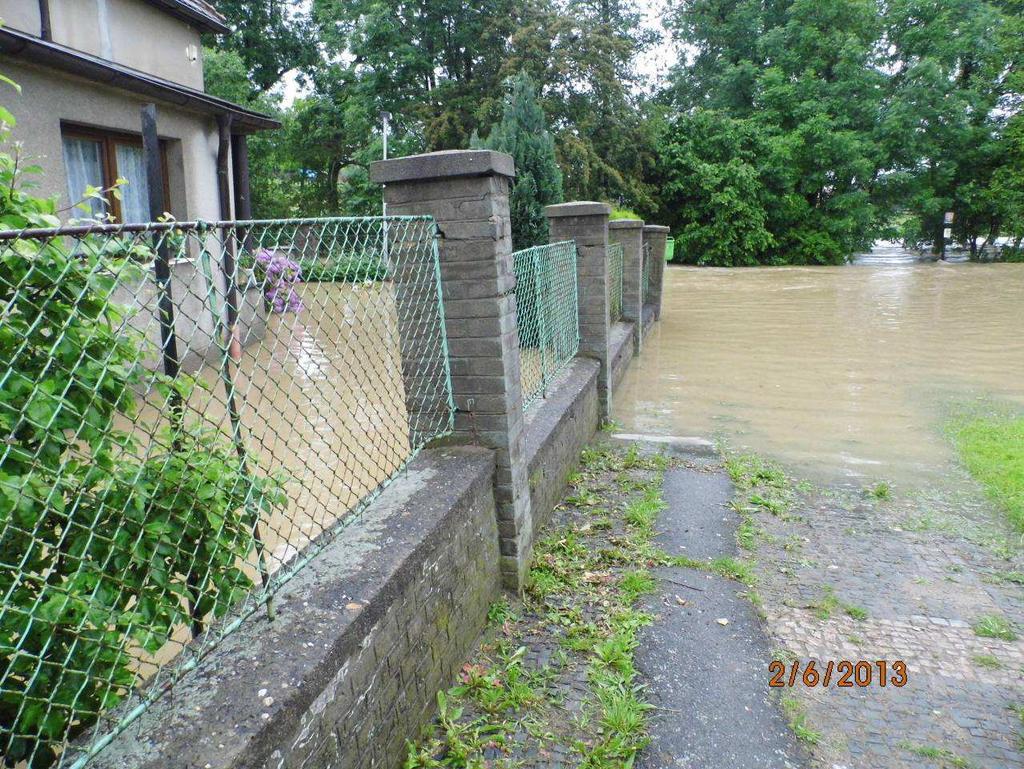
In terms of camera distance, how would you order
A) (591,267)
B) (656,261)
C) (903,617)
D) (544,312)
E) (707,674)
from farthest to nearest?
1. (656,261)
2. (591,267)
3. (544,312)
4. (903,617)
5. (707,674)

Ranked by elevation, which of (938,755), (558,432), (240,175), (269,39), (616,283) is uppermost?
(269,39)

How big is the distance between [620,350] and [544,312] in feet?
8.37

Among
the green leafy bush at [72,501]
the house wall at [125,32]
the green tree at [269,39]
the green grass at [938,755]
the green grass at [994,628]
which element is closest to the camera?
the green leafy bush at [72,501]

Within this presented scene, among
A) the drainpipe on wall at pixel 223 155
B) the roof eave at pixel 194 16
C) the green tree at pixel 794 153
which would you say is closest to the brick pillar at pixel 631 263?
the drainpipe on wall at pixel 223 155

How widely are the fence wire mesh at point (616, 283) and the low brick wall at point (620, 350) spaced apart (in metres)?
0.17

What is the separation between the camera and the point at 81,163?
7.37 meters

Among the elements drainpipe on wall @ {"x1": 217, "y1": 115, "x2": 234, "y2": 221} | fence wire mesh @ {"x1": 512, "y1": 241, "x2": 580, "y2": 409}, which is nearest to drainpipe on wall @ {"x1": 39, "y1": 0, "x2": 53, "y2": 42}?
drainpipe on wall @ {"x1": 217, "y1": 115, "x2": 234, "y2": 221}

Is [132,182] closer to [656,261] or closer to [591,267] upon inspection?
[591,267]

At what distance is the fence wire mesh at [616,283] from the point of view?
763cm

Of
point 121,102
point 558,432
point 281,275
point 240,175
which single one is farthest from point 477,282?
point 240,175

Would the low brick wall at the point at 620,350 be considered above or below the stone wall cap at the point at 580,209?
below

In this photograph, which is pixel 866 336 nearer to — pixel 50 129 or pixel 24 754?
pixel 50 129

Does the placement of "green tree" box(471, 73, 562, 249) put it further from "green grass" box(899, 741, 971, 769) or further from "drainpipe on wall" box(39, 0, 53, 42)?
"green grass" box(899, 741, 971, 769)

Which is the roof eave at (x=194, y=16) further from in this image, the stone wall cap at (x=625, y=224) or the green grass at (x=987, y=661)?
the green grass at (x=987, y=661)
